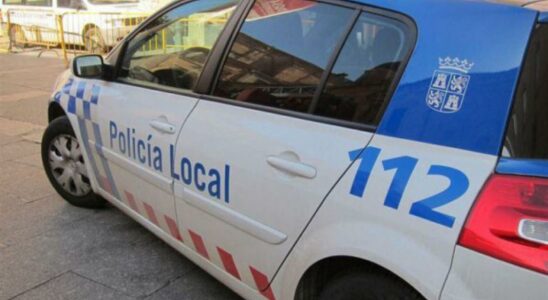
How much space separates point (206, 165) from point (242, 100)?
33 centimetres

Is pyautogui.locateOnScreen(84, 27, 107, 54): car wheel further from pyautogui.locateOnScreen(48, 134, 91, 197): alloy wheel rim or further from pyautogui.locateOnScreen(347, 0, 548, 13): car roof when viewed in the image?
pyautogui.locateOnScreen(347, 0, 548, 13): car roof

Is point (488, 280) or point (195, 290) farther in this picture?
point (195, 290)

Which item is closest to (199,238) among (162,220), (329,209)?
(162,220)

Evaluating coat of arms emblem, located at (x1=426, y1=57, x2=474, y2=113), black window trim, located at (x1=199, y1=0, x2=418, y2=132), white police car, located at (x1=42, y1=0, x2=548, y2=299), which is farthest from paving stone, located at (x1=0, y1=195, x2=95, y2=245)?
coat of arms emblem, located at (x1=426, y1=57, x2=474, y2=113)

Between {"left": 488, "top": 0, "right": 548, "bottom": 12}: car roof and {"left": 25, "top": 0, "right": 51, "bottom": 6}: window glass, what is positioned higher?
{"left": 488, "top": 0, "right": 548, "bottom": 12}: car roof

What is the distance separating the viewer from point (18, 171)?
4.95 m

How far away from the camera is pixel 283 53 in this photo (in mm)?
2398

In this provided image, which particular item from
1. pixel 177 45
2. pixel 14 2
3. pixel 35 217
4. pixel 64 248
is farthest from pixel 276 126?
pixel 14 2

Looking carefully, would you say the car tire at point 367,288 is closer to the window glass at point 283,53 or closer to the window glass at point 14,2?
the window glass at point 283,53

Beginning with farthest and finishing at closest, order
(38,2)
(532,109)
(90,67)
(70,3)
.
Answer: (38,2), (70,3), (90,67), (532,109)

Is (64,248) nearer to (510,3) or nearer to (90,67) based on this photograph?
(90,67)

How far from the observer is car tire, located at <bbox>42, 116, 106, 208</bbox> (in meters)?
3.92

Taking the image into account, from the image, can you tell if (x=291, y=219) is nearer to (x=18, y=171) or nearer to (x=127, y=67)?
(x=127, y=67)

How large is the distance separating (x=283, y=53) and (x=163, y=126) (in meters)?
0.76
